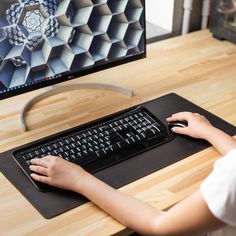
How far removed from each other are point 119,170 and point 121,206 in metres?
0.14

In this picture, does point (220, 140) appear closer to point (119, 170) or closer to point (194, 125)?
point (194, 125)

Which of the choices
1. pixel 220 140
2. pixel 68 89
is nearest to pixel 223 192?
pixel 220 140

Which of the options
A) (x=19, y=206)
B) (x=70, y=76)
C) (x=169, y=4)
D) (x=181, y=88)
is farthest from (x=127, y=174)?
(x=169, y=4)

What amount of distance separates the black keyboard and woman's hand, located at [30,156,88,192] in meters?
0.02

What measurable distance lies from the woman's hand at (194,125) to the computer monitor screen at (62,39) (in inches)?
10.1

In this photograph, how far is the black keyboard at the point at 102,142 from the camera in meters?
1.04

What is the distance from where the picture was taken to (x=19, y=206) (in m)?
0.93

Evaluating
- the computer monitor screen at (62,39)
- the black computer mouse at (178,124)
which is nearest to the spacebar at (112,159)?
the black computer mouse at (178,124)

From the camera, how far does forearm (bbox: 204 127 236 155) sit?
1060 mm

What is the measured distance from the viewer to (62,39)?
1.18 metres

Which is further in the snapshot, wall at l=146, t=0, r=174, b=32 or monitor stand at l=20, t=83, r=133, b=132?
wall at l=146, t=0, r=174, b=32

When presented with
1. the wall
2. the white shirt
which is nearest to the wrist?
the white shirt

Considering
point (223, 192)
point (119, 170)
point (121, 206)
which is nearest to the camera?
point (223, 192)

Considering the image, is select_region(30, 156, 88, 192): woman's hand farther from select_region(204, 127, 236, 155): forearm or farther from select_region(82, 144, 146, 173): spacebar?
select_region(204, 127, 236, 155): forearm
